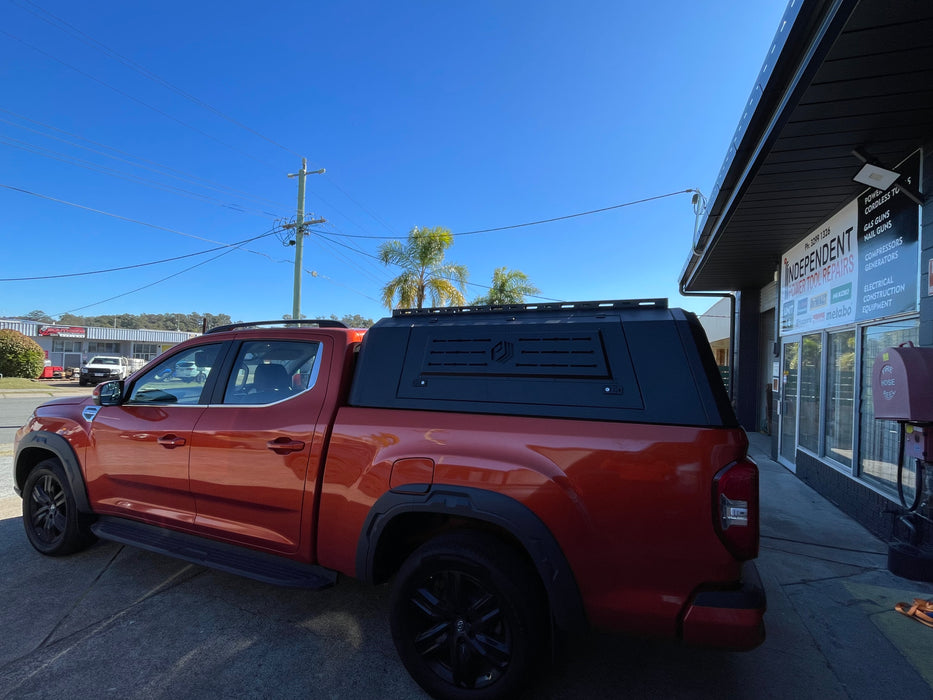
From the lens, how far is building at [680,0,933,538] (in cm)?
337

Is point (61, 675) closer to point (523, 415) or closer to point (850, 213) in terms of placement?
point (523, 415)

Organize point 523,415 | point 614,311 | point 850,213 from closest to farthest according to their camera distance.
Answer: point 523,415, point 614,311, point 850,213

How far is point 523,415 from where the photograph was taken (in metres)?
2.36

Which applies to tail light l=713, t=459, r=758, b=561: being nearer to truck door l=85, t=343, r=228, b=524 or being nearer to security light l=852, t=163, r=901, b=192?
truck door l=85, t=343, r=228, b=524

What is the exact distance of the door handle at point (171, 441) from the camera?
3264 mm

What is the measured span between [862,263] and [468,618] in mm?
5946

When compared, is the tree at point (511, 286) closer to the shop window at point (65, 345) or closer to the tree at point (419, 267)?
the tree at point (419, 267)

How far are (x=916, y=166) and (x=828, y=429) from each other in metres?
3.46

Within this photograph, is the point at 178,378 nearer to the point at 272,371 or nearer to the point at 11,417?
the point at 272,371

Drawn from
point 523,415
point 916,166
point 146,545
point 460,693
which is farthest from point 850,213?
point 146,545

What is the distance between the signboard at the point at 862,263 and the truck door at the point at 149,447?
20.0 feet

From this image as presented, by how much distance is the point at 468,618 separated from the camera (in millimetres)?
2402

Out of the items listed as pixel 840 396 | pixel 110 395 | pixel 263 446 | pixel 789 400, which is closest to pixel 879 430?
pixel 840 396

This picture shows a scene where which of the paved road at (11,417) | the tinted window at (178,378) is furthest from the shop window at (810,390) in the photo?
the paved road at (11,417)
